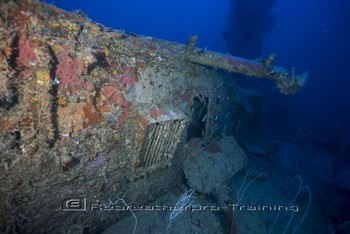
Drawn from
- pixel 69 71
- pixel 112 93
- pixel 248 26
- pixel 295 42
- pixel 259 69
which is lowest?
pixel 112 93

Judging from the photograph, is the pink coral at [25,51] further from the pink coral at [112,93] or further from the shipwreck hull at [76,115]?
the pink coral at [112,93]

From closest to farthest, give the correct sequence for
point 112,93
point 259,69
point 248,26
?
1. point 112,93
2. point 259,69
3. point 248,26

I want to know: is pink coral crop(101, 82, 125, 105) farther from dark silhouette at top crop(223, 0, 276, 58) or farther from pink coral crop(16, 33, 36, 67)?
dark silhouette at top crop(223, 0, 276, 58)

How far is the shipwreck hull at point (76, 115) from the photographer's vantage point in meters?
2.40

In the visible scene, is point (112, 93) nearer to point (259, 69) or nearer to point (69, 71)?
point (69, 71)

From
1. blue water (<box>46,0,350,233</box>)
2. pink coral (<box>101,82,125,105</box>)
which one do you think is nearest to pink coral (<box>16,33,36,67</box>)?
pink coral (<box>101,82,125,105</box>)

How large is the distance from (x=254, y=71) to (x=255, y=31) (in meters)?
19.9

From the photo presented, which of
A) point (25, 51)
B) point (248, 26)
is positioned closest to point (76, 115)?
point (25, 51)

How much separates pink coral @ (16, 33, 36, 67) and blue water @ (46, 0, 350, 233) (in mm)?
5366

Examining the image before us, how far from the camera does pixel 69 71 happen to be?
2777mm

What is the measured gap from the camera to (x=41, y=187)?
2.86 meters

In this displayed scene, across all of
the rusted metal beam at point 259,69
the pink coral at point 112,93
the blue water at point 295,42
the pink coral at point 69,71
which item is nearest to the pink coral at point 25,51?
the pink coral at point 69,71

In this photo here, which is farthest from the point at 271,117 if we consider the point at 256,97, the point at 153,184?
the point at 153,184

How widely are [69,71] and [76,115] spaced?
548 millimetres
